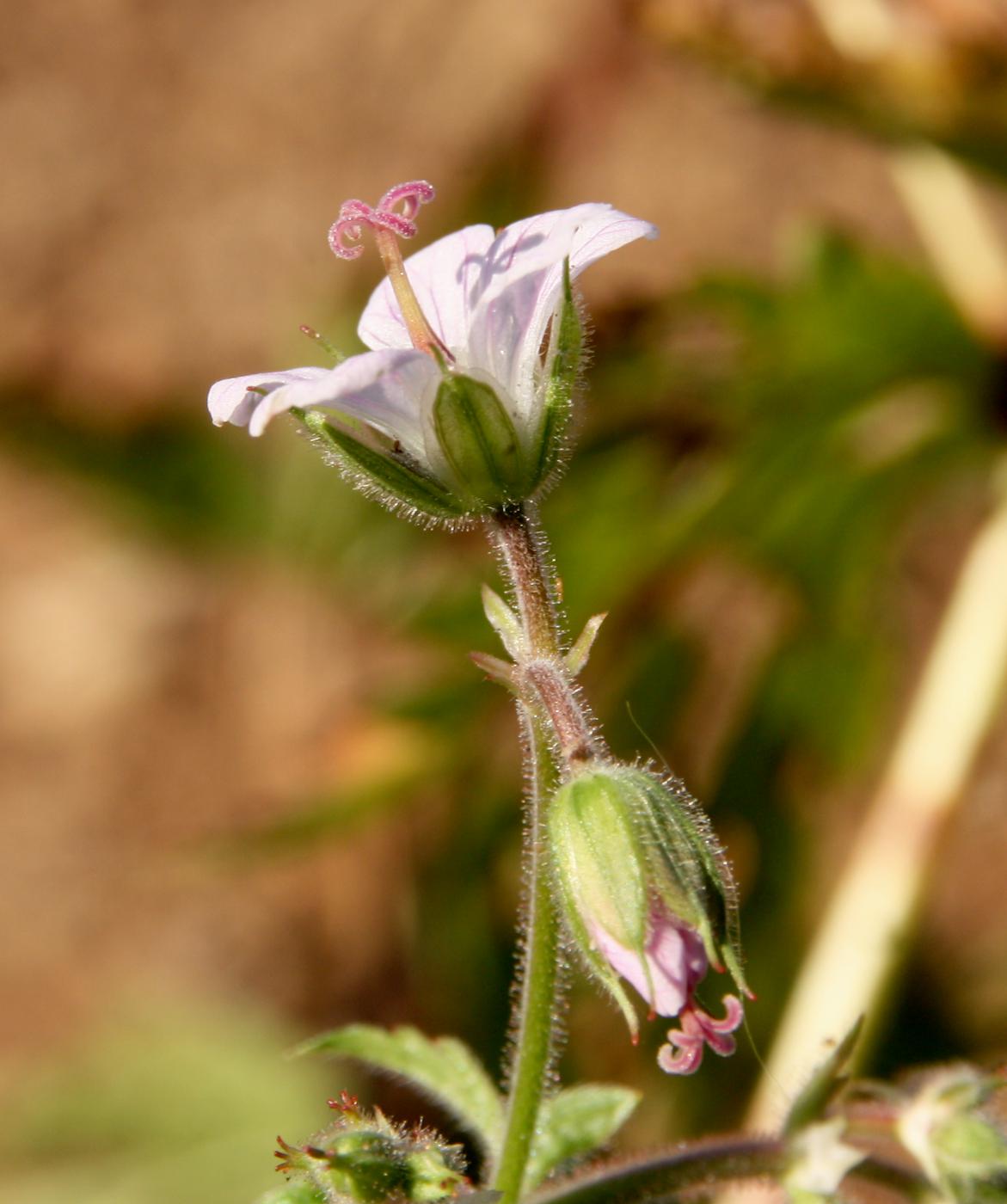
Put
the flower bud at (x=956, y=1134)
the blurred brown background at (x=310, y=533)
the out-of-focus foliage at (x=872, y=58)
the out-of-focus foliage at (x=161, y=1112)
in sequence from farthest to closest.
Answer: the out-of-focus foliage at (x=161, y=1112), the blurred brown background at (x=310, y=533), the out-of-focus foliage at (x=872, y=58), the flower bud at (x=956, y=1134)

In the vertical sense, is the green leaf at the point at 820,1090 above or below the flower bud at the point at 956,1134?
above

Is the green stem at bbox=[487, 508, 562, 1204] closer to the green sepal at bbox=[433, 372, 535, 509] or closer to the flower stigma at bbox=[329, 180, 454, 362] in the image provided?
the green sepal at bbox=[433, 372, 535, 509]

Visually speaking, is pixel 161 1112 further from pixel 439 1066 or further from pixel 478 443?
pixel 478 443

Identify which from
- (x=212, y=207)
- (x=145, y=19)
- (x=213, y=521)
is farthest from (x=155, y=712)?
(x=145, y=19)

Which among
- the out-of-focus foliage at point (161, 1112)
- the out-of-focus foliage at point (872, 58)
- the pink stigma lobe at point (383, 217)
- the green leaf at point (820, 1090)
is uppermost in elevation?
the out-of-focus foliage at point (872, 58)

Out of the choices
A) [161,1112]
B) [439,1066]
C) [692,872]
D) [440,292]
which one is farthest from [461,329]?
[161,1112]

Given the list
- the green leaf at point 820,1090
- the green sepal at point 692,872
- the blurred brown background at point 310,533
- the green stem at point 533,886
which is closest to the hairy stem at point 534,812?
the green stem at point 533,886

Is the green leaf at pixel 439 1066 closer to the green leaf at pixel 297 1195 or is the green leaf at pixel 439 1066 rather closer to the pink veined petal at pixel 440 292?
the green leaf at pixel 297 1195

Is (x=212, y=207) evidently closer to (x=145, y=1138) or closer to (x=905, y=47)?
(x=905, y=47)
